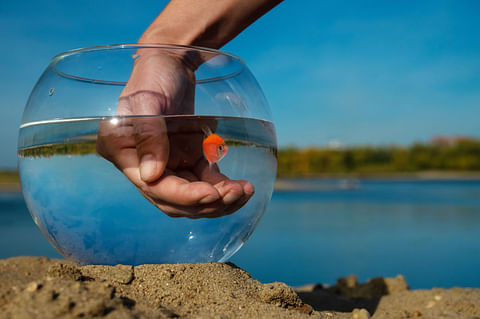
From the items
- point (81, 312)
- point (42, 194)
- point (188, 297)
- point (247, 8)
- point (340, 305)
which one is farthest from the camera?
point (340, 305)

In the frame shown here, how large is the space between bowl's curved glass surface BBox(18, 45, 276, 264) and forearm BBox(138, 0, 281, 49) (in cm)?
15

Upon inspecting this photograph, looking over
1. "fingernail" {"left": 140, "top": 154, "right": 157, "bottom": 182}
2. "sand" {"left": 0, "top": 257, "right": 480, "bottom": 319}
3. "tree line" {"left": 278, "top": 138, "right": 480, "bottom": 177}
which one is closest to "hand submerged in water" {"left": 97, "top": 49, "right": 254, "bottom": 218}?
"fingernail" {"left": 140, "top": 154, "right": 157, "bottom": 182}

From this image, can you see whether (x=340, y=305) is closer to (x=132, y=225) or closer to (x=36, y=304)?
(x=132, y=225)

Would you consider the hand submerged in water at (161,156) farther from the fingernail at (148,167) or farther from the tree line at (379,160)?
the tree line at (379,160)

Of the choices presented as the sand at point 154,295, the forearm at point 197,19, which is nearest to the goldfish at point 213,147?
the sand at point 154,295

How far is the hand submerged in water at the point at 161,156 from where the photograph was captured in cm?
101

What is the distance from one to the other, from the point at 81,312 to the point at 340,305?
1.12 m

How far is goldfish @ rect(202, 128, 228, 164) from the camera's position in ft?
3.44

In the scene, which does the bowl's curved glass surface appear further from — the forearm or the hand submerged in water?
the forearm

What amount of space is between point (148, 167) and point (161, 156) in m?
0.04

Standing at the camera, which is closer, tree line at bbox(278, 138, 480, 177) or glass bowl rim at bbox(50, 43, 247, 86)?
glass bowl rim at bbox(50, 43, 247, 86)

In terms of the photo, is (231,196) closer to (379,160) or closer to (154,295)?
(154,295)

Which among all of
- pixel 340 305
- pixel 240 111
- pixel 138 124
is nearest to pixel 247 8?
pixel 240 111

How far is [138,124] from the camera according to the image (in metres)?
1.01
